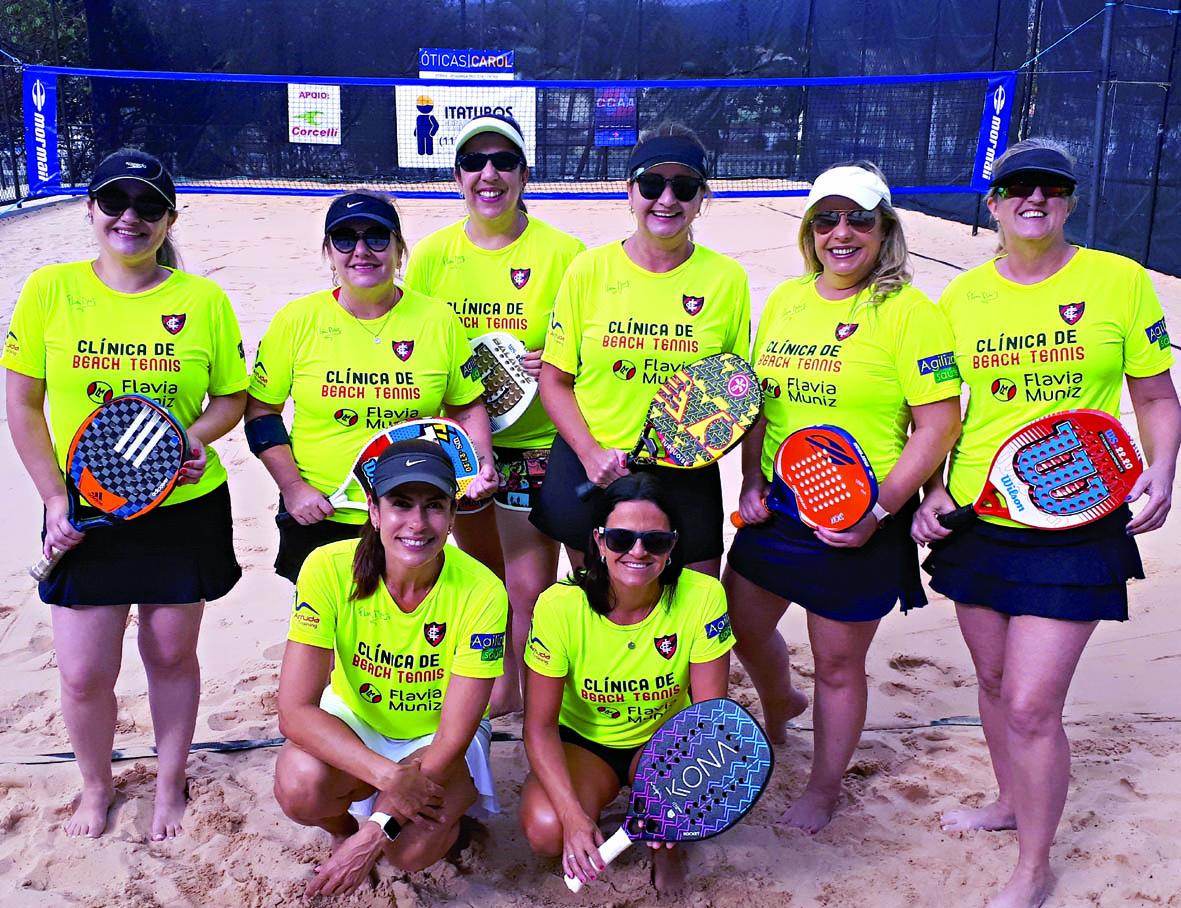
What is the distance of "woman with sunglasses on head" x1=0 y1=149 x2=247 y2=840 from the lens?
10.3 ft

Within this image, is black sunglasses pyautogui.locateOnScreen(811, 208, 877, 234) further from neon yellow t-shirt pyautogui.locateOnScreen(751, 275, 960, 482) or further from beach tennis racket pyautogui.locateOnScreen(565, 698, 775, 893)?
beach tennis racket pyautogui.locateOnScreen(565, 698, 775, 893)

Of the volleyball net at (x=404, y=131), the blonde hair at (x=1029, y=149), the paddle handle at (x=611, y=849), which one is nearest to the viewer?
the paddle handle at (x=611, y=849)

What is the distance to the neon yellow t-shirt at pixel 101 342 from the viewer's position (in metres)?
3.13

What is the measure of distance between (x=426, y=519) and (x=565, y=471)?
67 cm

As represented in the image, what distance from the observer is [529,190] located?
14.7 m

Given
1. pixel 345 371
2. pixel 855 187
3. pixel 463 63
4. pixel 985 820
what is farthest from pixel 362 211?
pixel 463 63

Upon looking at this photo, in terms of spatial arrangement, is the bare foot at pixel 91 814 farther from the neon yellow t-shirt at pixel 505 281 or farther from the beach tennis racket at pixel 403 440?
the neon yellow t-shirt at pixel 505 281

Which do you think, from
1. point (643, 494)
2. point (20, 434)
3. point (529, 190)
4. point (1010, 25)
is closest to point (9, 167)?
point (529, 190)

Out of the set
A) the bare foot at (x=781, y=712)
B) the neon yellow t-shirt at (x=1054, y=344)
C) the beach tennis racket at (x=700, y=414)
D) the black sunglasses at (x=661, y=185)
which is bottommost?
the bare foot at (x=781, y=712)

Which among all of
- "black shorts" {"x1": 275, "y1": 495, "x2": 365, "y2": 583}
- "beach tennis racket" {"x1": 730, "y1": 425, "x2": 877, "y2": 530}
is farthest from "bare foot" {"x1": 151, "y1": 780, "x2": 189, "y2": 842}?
"beach tennis racket" {"x1": 730, "y1": 425, "x2": 877, "y2": 530}

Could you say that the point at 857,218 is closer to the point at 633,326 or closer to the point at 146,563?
the point at 633,326

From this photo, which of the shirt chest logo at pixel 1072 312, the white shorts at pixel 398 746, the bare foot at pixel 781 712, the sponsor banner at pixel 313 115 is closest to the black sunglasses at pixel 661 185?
the shirt chest logo at pixel 1072 312

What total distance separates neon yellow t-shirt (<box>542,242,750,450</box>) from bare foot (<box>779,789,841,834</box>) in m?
1.18

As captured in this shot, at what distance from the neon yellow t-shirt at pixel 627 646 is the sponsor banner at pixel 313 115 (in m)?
13.7
